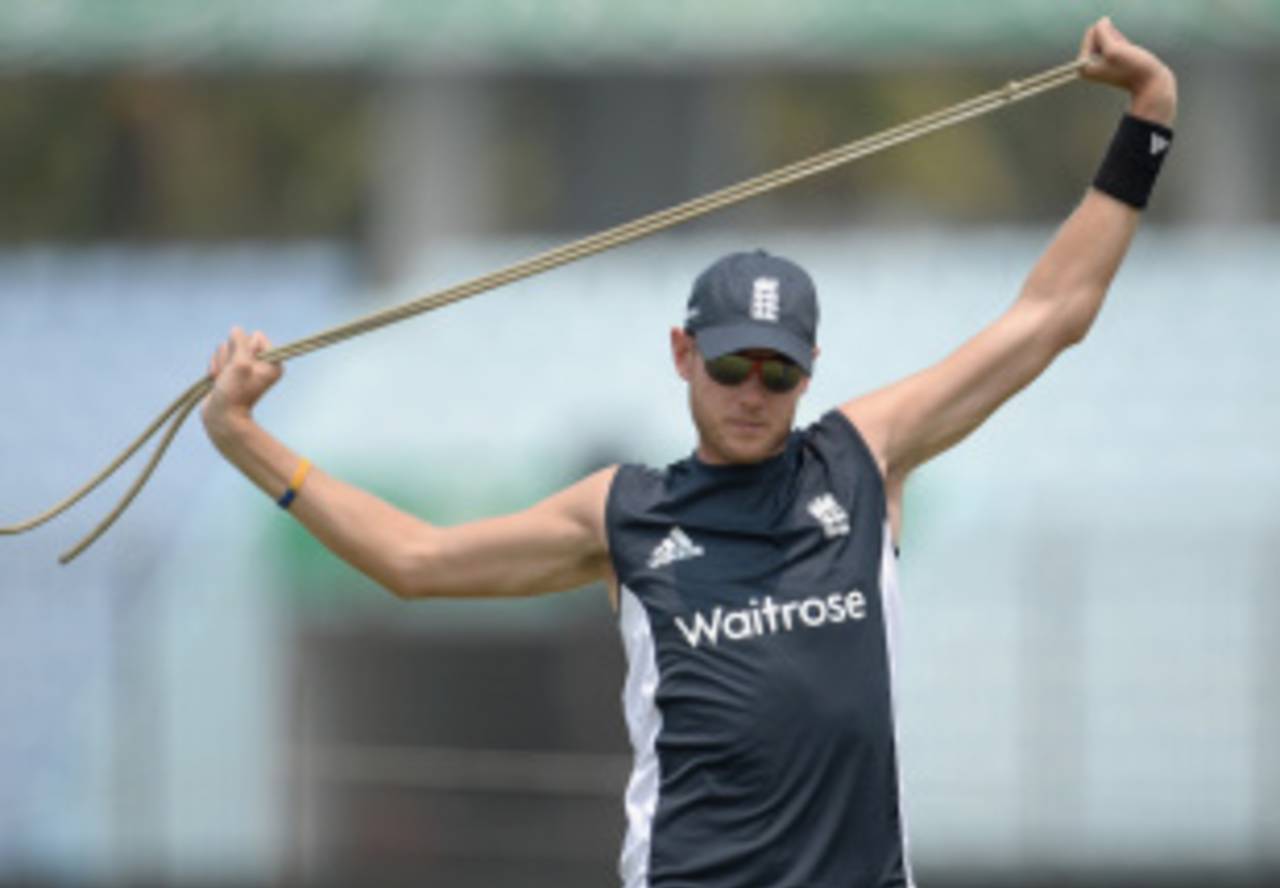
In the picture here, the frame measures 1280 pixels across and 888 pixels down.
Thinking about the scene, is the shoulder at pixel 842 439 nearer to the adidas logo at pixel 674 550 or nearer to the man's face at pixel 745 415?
the man's face at pixel 745 415

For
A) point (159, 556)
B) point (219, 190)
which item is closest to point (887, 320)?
point (159, 556)

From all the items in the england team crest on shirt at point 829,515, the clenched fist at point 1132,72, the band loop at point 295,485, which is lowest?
the england team crest on shirt at point 829,515

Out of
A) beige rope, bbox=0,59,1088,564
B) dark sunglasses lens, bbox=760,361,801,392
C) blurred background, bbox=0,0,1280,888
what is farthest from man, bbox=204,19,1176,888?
blurred background, bbox=0,0,1280,888

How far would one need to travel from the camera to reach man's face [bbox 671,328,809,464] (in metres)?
4.98

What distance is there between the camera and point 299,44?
58.3 ft

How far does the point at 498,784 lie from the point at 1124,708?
310 cm

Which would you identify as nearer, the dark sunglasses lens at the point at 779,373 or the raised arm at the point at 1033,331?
the dark sunglasses lens at the point at 779,373

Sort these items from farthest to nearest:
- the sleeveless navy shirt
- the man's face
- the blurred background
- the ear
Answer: the blurred background
the ear
the man's face
the sleeveless navy shirt

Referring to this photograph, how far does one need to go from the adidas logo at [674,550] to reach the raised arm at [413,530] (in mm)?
156

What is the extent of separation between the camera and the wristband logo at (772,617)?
4926 millimetres

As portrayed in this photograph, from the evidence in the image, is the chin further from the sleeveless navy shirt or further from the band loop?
the band loop

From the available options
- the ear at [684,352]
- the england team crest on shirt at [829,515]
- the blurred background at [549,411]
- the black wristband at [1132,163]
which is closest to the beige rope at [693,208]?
the black wristband at [1132,163]

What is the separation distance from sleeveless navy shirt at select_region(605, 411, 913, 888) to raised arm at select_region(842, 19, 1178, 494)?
0.11 m

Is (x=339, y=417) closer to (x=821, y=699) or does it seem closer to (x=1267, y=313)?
(x=1267, y=313)
